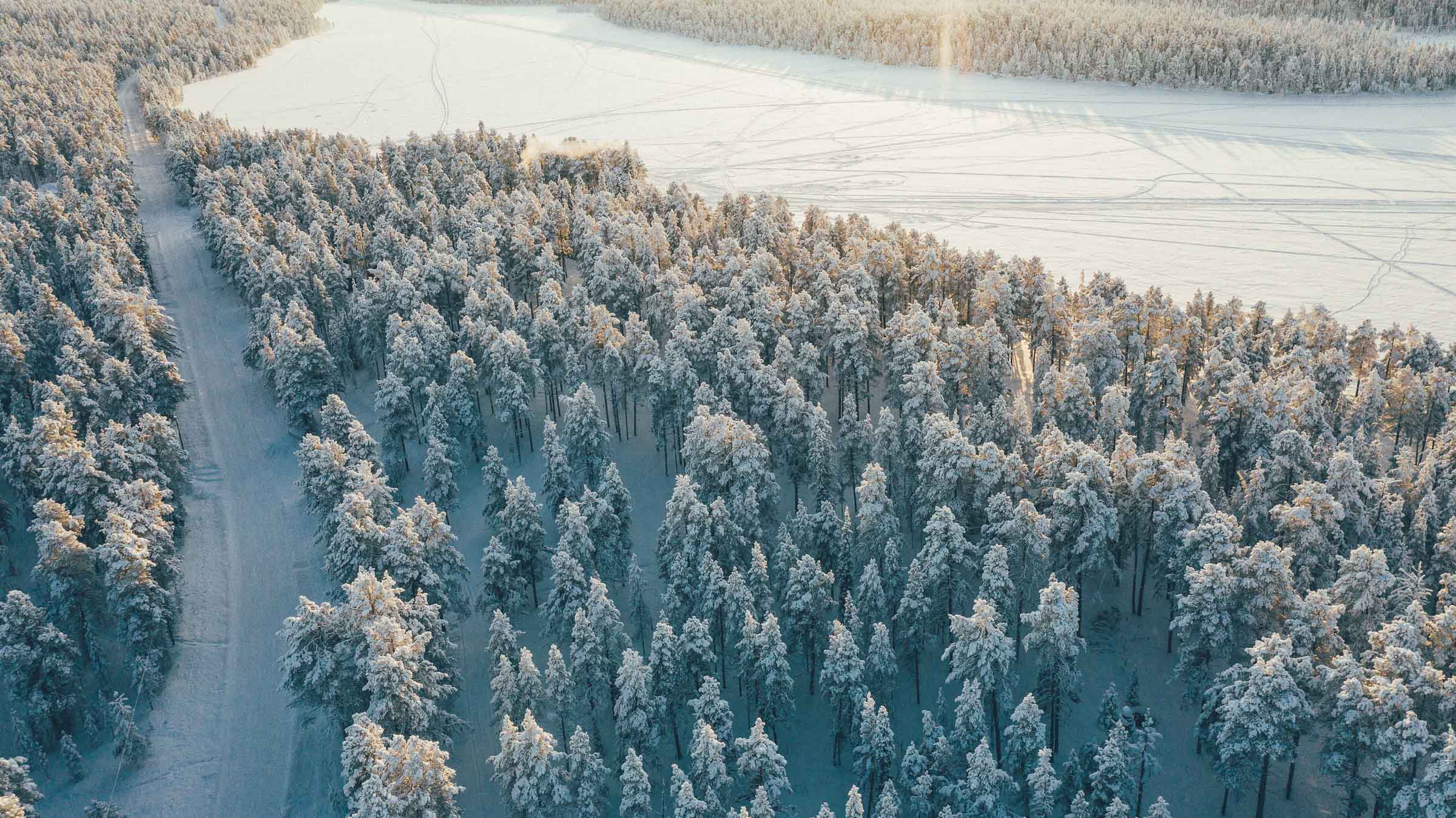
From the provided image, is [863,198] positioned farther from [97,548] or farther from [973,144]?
[97,548]

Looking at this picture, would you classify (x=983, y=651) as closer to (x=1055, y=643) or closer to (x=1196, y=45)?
(x=1055, y=643)

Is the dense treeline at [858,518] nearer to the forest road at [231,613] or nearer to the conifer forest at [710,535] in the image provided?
A: the conifer forest at [710,535]

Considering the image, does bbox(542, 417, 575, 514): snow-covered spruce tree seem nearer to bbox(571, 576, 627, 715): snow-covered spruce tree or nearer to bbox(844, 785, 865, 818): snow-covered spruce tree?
bbox(571, 576, 627, 715): snow-covered spruce tree

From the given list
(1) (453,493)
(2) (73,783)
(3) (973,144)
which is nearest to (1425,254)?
(3) (973,144)

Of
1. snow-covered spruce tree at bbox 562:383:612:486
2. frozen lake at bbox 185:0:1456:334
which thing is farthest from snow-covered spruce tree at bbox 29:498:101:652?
frozen lake at bbox 185:0:1456:334

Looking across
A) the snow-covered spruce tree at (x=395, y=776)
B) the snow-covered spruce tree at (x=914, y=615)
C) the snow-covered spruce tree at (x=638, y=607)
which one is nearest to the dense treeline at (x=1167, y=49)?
the snow-covered spruce tree at (x=914, y=615)
